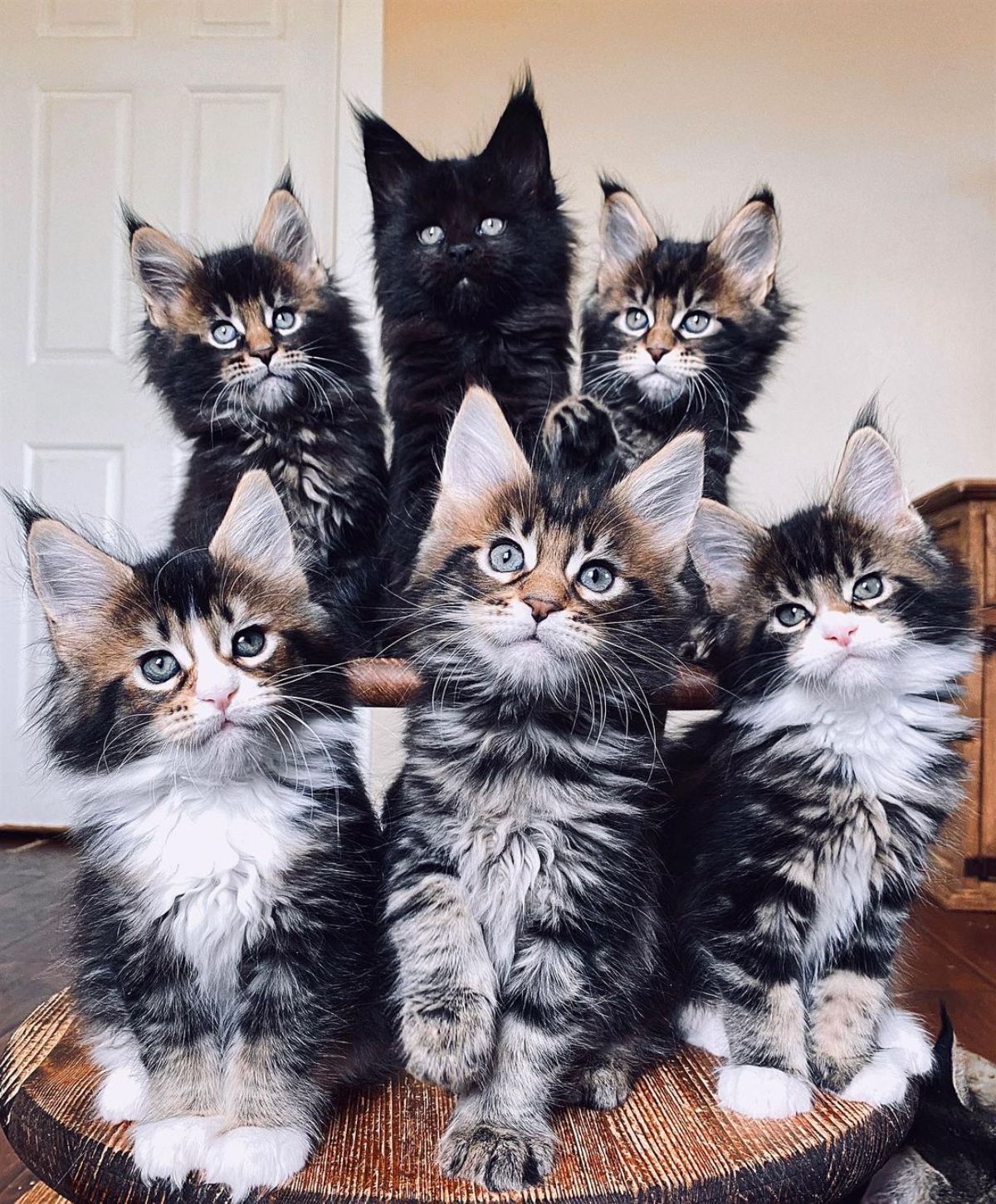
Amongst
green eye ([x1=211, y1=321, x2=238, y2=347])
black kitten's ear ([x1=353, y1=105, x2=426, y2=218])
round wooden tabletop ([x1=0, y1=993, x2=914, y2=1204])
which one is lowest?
round wooden tabletop ([x1=0, y1=993, x2=914, y2=1204])

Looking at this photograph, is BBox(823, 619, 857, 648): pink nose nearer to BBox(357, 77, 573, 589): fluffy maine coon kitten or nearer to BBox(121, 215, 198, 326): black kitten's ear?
BBox(357, 77, 573, 589): fluffy maine coon kitten

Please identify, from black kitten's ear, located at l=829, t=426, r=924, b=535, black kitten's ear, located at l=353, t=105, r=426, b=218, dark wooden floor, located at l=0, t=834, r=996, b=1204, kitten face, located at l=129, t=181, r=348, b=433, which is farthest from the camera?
A: dark wooden floor, located at l=0, t=834, r=996, b=1204

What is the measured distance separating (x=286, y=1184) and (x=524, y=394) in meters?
0.85

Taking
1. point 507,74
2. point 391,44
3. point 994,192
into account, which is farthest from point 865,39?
point 391,44

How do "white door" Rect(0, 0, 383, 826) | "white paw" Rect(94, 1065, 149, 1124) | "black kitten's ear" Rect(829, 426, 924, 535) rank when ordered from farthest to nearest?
1. "white door" Rect(0, 0, 383, 826)
2. "black kitten's ear" Rect(829, 426, 924, 535)
3. "white paw" Rect(94, 1065, 149, 1124)

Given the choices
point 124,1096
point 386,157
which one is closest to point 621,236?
point 386,157

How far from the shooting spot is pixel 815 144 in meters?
3.92

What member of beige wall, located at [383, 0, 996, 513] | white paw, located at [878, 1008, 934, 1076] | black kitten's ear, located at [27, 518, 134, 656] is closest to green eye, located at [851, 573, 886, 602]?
white paw, located at [878, 1008, 934, 1076]

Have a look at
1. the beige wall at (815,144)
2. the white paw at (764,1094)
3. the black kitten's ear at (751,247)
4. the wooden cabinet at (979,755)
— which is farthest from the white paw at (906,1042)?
the beige wall at (815,144)

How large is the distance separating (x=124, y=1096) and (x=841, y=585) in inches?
31.7

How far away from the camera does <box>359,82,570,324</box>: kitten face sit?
3.96ft

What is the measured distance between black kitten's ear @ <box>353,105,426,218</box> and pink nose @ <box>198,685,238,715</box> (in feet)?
2.32

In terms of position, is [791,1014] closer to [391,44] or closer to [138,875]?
[138,875]

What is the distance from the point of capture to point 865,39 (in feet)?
12.8
